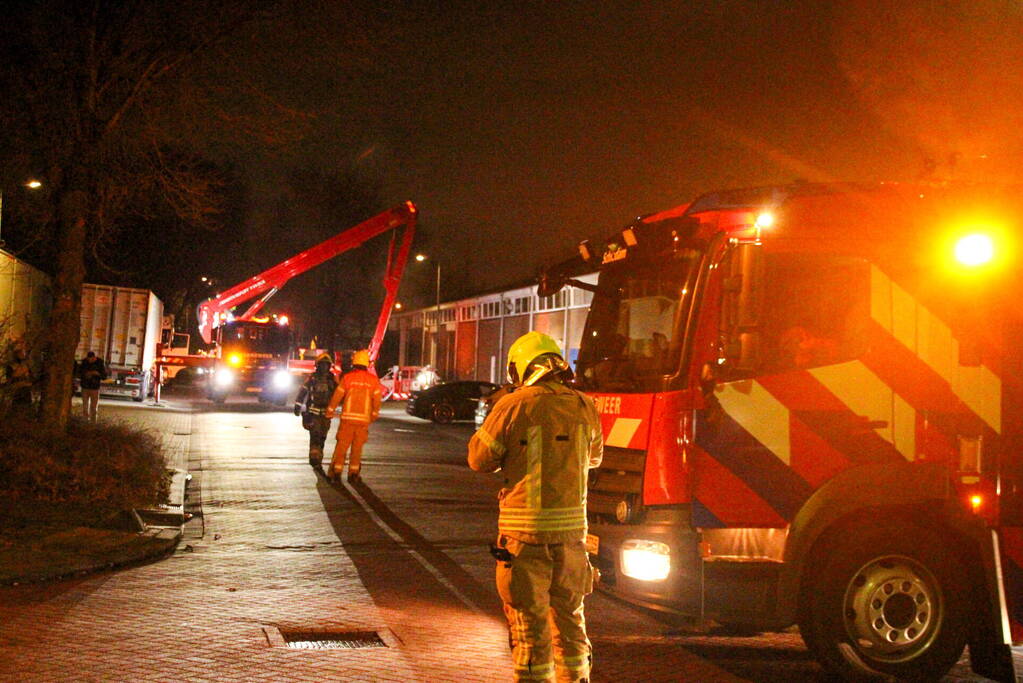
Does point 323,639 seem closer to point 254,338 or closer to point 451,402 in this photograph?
point 451,402

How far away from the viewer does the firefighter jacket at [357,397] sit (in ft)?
47.6

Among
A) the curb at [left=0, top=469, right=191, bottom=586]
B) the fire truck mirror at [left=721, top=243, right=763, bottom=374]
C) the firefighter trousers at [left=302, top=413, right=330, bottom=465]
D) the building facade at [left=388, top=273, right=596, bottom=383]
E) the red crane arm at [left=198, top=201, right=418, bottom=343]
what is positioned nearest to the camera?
the fire truck mirror at [left=721, top=243, right=763, bottom=374]

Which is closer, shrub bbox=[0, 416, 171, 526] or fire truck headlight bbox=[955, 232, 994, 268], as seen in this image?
fire truck headlight bbox=[955, 232, 994, 268]

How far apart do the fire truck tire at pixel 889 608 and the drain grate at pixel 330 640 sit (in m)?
2.77

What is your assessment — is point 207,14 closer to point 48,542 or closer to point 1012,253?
point 48,542

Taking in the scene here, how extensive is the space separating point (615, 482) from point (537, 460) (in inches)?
58.1

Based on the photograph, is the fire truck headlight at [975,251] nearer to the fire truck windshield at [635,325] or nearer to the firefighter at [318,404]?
the fire truck windshield at [635,325]

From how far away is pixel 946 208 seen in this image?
6.33 m

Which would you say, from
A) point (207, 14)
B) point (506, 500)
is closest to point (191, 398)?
point (207, 14)

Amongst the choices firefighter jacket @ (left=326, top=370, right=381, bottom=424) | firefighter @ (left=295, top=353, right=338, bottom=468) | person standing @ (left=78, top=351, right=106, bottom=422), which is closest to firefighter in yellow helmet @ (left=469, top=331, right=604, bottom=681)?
firefighter jacket @ (left=326, top=370, right=381, bottom=424)

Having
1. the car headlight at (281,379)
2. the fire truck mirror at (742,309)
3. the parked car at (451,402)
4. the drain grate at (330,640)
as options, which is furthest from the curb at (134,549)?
the car headlight at (281,379)

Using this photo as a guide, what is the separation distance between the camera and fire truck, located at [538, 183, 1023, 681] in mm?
5973

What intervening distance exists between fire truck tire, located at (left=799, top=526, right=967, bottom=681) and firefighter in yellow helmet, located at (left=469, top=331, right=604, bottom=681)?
5.86 ft

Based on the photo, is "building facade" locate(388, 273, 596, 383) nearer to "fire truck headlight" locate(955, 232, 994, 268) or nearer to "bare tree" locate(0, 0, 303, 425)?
"bare tree" locate(0, 0, 303, 425)
